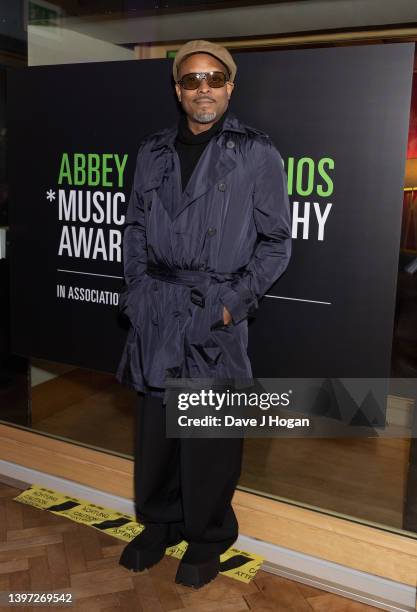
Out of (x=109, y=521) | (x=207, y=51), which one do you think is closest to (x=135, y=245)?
(x=207, y=51)

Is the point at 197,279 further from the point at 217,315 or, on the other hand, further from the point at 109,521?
the point at 109,521

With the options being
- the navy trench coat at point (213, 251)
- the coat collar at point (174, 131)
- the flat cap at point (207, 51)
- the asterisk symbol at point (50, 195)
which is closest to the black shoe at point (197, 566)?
the navy trench coat at point (213, 251)

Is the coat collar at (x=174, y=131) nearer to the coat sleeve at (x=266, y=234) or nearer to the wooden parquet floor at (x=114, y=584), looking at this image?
the coat sleeve at (x=266, y=234)

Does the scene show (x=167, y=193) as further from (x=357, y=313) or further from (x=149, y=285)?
(x=357, y=313)

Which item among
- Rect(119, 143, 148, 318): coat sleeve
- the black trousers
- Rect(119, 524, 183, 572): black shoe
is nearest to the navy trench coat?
Rect(119, 143, 148, 318): coat sleeve

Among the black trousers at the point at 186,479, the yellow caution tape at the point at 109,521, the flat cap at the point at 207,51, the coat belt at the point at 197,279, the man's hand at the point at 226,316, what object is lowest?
the yellow caution tape at the point at 109,521

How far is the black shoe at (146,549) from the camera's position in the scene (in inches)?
94.6

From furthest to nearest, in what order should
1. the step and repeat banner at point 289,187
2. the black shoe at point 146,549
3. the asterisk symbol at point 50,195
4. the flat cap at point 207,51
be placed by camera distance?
1. the asterisk symbol at point 50,195
2. the black shoe at point 146,549
3. the step and repeat banner at point 289,187
4. the flat cap at point 207,51

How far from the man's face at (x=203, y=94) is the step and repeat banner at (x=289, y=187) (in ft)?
0.85

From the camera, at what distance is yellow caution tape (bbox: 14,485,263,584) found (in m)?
2.45

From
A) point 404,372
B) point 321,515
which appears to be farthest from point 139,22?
point 321,515

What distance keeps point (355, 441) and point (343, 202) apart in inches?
64.0

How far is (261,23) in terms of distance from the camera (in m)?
2.69

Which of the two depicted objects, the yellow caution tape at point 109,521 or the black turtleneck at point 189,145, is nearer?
the black turtleneck at point 189,145
